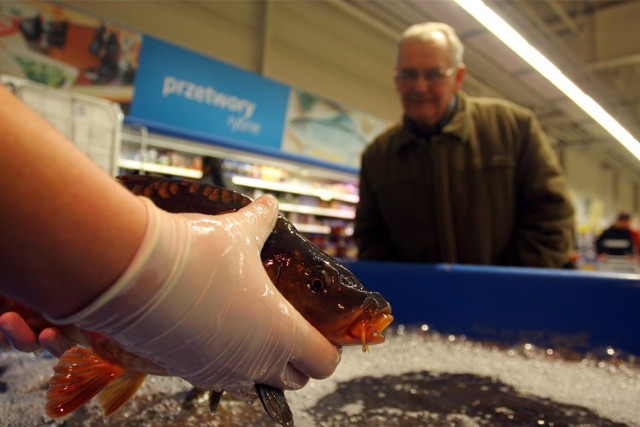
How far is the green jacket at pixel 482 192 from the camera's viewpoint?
2.07 m

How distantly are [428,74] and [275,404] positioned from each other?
1.74m

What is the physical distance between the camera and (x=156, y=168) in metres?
4.52

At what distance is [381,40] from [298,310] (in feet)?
28.2

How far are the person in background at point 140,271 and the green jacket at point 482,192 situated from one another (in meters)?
1.53

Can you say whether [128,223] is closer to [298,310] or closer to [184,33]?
[298,310]

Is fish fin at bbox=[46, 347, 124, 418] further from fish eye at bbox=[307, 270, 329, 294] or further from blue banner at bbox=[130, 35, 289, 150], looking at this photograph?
blue banner at bbox=[130, 35, 289, 150]

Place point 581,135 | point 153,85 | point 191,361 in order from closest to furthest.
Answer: point 191,361 → point 153,85 → point 581,135

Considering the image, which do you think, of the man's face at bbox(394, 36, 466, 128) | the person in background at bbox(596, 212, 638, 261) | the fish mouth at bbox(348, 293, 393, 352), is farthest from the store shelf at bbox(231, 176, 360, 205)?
the fish mouth at bbox(348, 293, 393, 352)

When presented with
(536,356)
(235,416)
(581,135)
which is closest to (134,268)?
(235,416)

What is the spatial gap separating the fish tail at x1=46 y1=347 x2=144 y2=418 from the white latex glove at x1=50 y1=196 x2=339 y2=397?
10.7 inches

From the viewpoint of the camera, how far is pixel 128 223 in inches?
20.8

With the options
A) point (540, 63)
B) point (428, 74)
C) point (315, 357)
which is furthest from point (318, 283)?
point (540, 63)

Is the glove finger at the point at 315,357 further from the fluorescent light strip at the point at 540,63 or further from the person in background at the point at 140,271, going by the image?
the fluorescent light strip at the point at 540,63

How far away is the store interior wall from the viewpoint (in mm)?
5746
